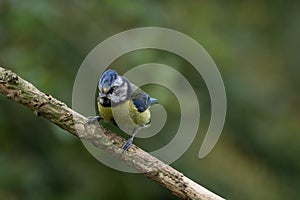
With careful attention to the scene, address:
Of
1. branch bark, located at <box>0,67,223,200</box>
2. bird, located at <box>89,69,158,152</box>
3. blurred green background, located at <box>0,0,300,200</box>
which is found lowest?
branch bark, located at <box>0,67,223,200</box>

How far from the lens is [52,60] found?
3.01 meters

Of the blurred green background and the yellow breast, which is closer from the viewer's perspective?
the yellow breast

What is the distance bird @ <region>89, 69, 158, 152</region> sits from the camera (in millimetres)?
1743

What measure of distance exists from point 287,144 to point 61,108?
8.33 feet

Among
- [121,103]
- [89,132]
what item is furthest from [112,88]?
[89,132]

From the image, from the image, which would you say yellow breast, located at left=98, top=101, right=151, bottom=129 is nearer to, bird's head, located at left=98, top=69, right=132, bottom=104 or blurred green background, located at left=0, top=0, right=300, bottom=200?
bird's head, located at left=98, top=69, right=132, bottom=104

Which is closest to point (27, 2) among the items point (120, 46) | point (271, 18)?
point (120, 46)

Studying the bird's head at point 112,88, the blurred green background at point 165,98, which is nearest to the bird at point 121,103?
the bird's head at point 112,88

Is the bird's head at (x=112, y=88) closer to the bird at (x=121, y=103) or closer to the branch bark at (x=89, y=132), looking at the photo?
the bird at (x=121, y=103)

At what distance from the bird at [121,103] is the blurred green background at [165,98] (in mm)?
845

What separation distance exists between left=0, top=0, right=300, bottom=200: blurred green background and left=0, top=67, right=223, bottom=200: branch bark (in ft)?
2.54

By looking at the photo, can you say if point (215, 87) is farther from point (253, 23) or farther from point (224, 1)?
point (253, 23)

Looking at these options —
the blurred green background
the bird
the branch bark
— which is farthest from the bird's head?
the blurred green background

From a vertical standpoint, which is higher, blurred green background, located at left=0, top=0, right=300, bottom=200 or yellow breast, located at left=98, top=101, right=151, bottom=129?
blurred green background, located at left=0, top=0, right=300, bottom=200
